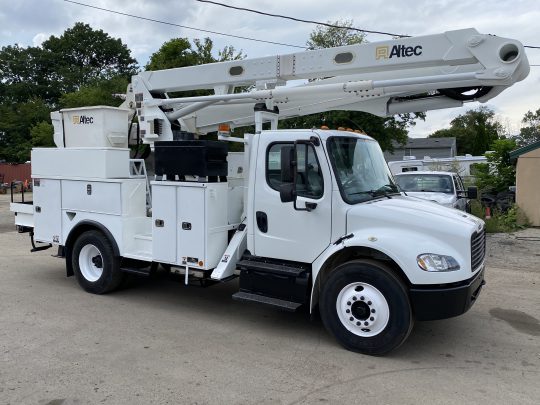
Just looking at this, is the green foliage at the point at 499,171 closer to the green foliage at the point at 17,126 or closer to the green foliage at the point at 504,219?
the green foliage at the point at 504,219

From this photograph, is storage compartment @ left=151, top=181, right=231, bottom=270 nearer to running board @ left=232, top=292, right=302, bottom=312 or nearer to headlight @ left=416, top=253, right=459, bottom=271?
running board @ left=232, top=292, right=302, bottom=312

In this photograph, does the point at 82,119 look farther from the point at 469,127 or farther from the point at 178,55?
the point at 469,127

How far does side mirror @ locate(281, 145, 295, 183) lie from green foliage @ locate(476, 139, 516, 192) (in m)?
15.5

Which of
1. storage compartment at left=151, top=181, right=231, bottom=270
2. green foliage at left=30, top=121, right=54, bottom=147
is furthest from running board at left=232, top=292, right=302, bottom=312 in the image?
green foliage at left=30, top=121, right=54, bottom=147

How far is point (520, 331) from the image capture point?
5.84 m

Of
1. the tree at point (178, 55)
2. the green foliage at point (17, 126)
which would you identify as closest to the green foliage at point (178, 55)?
the tree at point (178, 55)

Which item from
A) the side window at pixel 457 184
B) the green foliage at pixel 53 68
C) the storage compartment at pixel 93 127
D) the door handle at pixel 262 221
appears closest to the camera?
the door handle at pixel 262 221

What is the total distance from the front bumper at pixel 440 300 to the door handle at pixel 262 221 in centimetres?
182

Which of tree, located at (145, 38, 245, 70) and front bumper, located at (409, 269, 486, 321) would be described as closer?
front bumper, located at (409, 269, 486, 321)

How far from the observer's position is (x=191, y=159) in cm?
609

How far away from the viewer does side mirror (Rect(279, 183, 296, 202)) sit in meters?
5.24

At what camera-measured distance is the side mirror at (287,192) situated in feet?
17.2

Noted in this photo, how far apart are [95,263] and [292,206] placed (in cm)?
362

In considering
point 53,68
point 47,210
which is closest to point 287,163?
point 47,210
